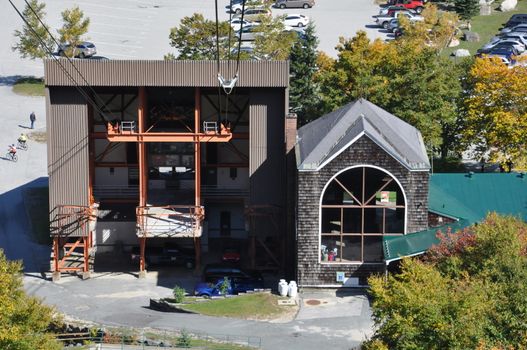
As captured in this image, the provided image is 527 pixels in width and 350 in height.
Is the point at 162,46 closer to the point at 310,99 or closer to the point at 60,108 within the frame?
the point at 310,99

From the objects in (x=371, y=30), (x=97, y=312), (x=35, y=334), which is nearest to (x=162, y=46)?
(x=371, y=30)

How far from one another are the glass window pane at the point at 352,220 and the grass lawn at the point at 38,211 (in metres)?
20.3

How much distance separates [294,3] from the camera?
351ft

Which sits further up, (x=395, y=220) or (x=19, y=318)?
(x=395, y=220)

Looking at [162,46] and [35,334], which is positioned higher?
[162,46]

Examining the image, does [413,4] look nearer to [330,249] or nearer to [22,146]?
[22,146]

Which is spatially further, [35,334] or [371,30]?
[371,30]

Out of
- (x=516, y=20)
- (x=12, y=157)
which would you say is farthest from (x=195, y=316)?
(x=516, y=20)

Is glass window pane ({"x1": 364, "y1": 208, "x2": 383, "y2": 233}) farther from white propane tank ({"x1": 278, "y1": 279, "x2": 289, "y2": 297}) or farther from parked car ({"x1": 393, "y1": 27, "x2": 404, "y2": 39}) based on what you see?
parked car ({"x1": 393, "y1": 27, "x2": 404, "y2": 39})

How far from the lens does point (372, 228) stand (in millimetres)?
51250

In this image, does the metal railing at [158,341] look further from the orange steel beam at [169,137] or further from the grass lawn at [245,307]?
the orange steel beam at [169,137]

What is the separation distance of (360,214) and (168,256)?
12.5 meters

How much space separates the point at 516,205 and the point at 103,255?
24.8 m

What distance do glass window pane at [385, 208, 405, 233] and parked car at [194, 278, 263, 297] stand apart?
7579 millimetres
